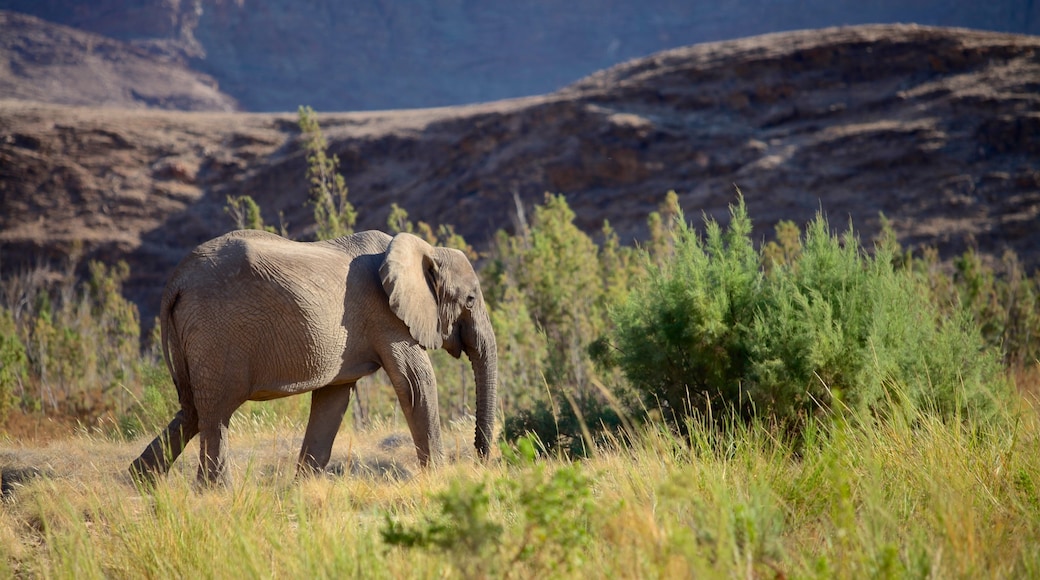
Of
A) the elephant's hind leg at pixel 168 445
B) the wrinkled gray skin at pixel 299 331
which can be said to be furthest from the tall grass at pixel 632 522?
the wrinkled gray skin at pixel 299 331

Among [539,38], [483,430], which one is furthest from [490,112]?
[539,38]

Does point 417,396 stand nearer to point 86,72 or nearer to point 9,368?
point 9,368

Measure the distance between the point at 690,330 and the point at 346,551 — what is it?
388 centimetres

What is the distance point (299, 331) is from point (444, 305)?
1654mm

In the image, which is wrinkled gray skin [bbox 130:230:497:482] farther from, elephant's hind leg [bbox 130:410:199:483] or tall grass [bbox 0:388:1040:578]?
tall grass [bbox 0:388:1040:578]

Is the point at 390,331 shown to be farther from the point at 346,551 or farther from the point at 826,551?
the point at 826,551

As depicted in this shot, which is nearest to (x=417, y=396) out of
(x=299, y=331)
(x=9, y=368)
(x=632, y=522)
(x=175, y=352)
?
(x=299, y=331)

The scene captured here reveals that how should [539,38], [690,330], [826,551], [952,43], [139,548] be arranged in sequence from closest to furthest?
[826,551] → [139,548] → [690,330] → [952,43] → [539,38]

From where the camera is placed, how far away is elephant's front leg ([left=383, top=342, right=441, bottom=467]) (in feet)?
23.2

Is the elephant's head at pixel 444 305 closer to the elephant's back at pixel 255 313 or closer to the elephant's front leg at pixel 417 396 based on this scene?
the elephant's front leg at pixel 417 396

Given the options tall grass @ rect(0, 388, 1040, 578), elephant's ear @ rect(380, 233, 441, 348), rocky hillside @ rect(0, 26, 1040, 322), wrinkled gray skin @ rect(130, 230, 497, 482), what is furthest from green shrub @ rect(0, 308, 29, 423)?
rocky hillside @ rect(0, 26, 1040, 322)

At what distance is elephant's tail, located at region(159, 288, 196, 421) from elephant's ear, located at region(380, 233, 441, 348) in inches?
62.9

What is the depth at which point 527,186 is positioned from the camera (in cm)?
4303

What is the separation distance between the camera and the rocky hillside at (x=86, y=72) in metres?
73.9
